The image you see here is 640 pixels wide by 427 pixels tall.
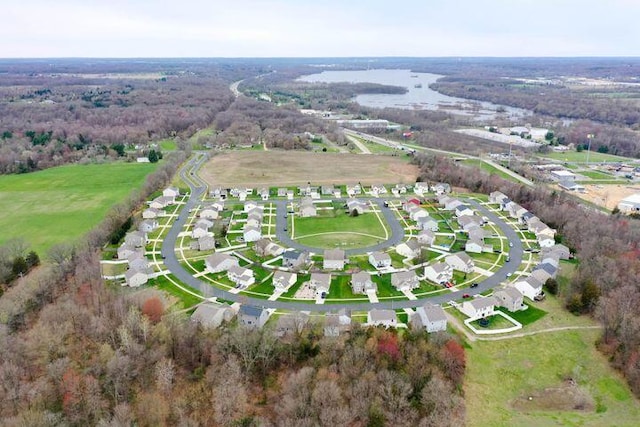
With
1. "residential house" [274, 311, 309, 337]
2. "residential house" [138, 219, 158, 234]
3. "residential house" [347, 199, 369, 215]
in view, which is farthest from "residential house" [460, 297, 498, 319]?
"residential house" [138, 219, 158, 234]

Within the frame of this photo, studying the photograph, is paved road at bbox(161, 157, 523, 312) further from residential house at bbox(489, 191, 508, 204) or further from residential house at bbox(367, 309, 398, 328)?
residential house at bbox(489, 191, 508, 204)

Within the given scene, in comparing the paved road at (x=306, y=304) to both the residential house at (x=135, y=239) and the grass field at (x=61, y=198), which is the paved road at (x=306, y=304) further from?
the grass field at (x=61, y=198)

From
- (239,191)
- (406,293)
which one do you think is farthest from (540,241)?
(239,191)

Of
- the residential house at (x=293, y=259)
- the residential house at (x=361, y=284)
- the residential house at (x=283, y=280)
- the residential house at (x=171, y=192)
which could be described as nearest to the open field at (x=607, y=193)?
the residential house at (x=361, y=284)

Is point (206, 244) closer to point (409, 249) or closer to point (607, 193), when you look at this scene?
point (409, 249)

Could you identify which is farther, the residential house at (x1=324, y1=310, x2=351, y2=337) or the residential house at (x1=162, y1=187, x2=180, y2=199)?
the residential house at (x1=162, y1=187, x2=180, y2=199)

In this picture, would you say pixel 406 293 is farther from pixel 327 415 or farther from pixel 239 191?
pixel 239 191
